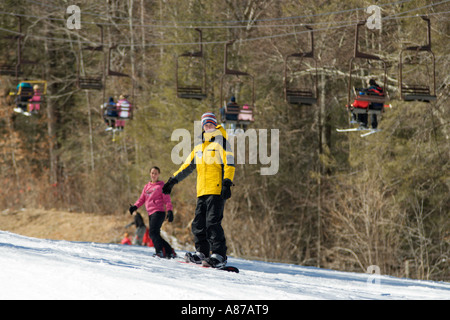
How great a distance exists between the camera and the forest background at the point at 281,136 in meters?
23.5

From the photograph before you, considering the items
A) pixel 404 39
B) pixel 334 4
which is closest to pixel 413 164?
pixel 404 39

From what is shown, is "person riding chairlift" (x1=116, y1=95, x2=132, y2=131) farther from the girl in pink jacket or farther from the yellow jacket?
the yellow jacket

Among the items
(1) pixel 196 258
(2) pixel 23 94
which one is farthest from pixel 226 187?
(2) pixel 23 94

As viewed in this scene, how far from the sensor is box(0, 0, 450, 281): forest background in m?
23.5

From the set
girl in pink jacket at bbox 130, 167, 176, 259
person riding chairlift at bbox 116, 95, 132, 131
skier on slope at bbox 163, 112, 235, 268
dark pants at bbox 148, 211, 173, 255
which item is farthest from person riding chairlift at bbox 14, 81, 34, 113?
skier on slope at bbox 163, 112, 235, 268

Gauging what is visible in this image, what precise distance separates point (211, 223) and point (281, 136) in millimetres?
19966

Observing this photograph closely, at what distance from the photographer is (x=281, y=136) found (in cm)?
2875

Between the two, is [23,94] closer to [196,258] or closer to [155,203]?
[155,203]

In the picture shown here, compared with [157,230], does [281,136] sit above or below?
above

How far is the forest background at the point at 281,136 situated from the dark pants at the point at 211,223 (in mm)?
10041

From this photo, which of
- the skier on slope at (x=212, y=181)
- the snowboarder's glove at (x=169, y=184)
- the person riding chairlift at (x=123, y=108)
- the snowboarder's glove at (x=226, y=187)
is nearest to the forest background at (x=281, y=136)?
the person riding chairlift at (x=123, y=108)

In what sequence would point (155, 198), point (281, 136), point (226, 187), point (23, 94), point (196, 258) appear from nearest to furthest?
point (226, 187) < point (196, 258) < point (155, 198) < point (23, 94) < point (281, 136)

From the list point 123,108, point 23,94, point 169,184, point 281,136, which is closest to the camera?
point 169,184
